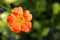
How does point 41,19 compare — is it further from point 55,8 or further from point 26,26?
point 26,26

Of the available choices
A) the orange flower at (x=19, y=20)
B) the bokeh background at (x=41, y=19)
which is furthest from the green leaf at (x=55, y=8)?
the orange flower at (x=19, y=20)

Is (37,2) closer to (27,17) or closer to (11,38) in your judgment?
(11,38)

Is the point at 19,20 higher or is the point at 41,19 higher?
the point at 19,20

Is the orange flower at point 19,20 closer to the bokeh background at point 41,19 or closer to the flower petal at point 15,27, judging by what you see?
the flower petal at point 15,27

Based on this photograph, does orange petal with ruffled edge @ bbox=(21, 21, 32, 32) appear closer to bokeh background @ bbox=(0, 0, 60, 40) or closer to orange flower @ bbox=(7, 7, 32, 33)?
orange flower @ bbox=(7, 7, 32, 33)

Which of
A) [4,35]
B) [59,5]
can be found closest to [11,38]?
[4,35]

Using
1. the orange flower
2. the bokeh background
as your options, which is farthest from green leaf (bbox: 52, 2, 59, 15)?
the orange flower

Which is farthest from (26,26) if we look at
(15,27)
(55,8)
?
(55,8)

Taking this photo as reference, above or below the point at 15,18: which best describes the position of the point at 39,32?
below
